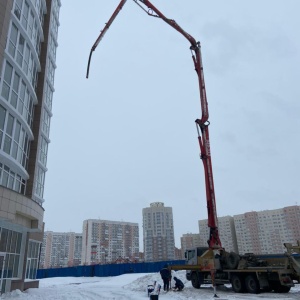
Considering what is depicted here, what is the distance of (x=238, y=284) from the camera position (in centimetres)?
1756

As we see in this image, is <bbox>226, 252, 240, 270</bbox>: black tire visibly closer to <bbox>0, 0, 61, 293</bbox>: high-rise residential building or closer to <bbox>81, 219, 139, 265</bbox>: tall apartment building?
<bbox>0, 0, 61, 293</bbox>: high-rise residential building

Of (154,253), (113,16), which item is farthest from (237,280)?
(154,253)

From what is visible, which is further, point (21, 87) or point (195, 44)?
point (195, 44)

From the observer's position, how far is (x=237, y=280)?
1764 cm

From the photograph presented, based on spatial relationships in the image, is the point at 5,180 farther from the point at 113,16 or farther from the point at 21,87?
the point at 113,16

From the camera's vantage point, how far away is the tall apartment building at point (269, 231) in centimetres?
7406

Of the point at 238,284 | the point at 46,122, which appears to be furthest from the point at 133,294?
the point at 46,122

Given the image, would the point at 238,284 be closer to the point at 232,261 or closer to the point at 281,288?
the point at 232,261

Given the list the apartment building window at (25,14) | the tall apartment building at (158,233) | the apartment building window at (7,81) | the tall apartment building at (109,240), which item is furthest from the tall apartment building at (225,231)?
the apartment building window at (7,81)

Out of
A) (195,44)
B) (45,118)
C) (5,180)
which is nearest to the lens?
(5,180)

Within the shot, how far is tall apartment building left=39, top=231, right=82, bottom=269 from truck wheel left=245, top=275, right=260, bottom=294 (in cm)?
9289

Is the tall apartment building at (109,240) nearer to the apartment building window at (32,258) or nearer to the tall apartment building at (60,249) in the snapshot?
the tall apartment building at (60,249)

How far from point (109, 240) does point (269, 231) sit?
45.3 m

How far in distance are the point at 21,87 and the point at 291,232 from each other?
71689 mm
